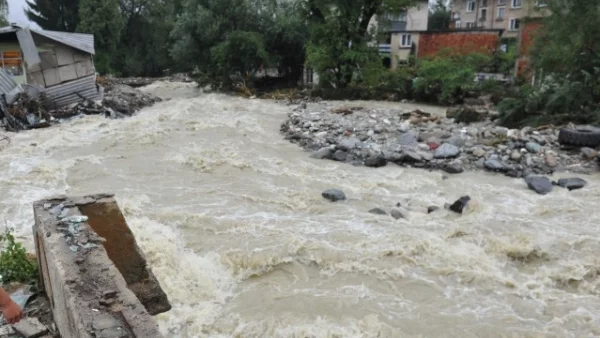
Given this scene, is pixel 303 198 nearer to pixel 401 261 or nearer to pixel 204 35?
pixel 401 261

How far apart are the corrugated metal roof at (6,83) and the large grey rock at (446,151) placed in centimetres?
1274

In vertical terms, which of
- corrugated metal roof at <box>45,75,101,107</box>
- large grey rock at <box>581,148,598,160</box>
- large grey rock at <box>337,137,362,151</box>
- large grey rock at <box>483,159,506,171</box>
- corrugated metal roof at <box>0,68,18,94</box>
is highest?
corrugated metal roof at <box>0,68,18,94</box>

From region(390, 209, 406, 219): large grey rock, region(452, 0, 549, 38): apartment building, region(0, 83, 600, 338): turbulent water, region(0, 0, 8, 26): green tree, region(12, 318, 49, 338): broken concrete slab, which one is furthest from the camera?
region(452, 0, 549, 38): apartment building

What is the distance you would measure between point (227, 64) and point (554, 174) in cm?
1664

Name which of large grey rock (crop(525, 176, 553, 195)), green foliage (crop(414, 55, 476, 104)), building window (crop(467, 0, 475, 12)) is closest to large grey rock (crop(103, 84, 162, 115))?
green foliage (crop(414, 55, 476, 104))

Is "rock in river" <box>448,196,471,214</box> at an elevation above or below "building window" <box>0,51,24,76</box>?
below

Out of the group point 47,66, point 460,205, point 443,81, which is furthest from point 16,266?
point 443,81

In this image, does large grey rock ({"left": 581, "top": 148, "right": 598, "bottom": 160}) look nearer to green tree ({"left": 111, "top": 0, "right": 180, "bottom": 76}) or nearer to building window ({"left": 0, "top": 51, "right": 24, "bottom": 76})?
building window ({"left": 0, "top": 51, "right": 24, "bottom": 76})

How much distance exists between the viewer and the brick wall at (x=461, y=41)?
86.0 ft

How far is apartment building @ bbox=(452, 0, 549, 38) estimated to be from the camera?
103 feet

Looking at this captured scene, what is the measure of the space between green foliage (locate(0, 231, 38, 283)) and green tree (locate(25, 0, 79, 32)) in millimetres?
31806

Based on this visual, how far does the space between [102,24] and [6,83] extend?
16045mm

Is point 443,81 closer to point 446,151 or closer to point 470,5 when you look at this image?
point 446,151

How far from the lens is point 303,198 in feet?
26.6
